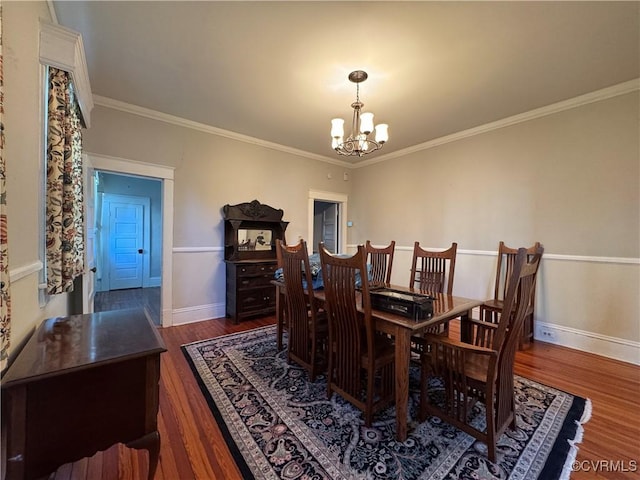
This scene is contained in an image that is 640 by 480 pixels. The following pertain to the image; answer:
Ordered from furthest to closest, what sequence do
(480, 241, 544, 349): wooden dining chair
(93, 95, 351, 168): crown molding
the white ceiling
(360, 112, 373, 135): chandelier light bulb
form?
1. (93, 95, 351, 168): crown molding
2. (480, 241, 544, 349): wooden dining chair
3. (360, 112, 373, 135): chandelier light bulb
4. the white ceiling

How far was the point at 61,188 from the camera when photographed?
5.35ft

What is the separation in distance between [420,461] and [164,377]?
1975mm

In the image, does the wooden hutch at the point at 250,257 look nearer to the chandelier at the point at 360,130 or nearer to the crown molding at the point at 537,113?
the chandelier at the point at 360,130

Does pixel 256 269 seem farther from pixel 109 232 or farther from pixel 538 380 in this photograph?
pixel 109 232

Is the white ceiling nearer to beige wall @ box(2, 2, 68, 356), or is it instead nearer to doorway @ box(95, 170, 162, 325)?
beige wall @ box(2, 2, 68, 356)

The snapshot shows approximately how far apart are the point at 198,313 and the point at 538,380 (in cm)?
379

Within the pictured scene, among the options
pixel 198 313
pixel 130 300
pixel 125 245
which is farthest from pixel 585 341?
pixel 125 245

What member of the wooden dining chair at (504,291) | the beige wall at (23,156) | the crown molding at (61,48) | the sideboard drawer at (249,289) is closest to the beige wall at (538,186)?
the wooden dining chair at (504,291)

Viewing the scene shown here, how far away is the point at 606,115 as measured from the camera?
105 inches

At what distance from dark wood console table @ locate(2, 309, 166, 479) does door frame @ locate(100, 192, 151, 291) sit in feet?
17.4

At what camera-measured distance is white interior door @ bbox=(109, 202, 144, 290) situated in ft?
18.5

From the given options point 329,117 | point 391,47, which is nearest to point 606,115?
point 391,47

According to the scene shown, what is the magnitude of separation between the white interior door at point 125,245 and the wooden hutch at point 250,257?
3.44 m

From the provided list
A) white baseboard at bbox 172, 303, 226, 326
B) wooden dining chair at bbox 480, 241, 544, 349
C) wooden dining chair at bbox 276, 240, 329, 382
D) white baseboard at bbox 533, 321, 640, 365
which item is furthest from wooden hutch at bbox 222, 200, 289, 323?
white baseboard at bbox 533, 321, 640, 365
